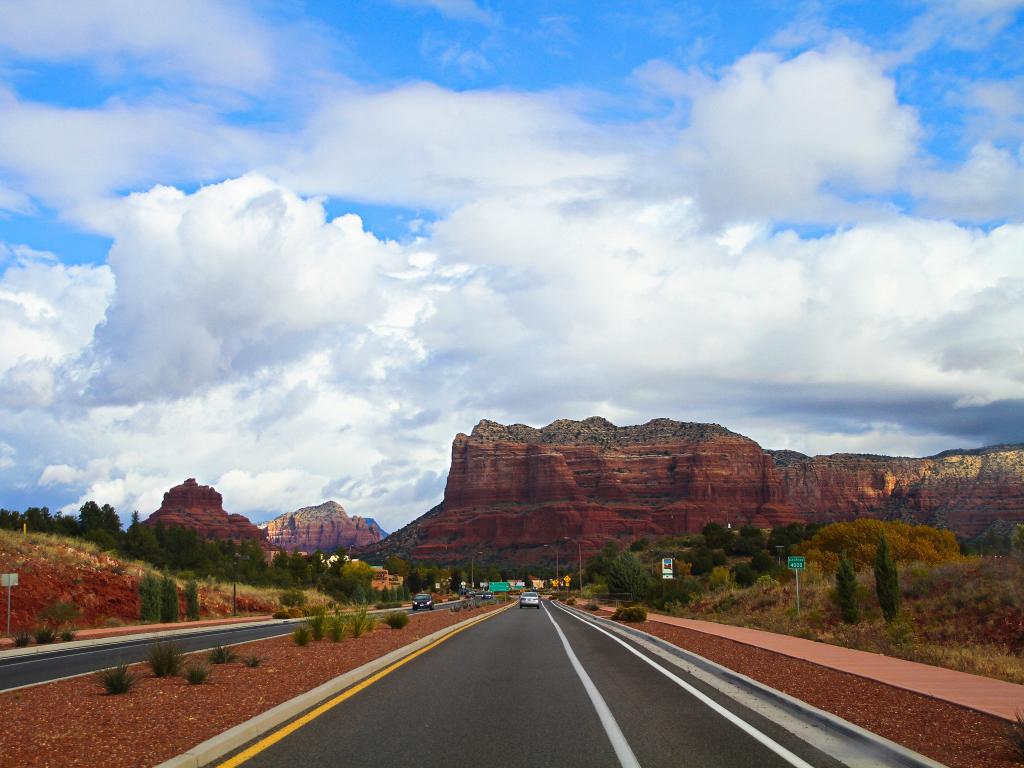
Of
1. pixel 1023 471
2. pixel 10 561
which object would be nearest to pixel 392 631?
pixel 10 561

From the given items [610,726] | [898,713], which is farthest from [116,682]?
[898,713]

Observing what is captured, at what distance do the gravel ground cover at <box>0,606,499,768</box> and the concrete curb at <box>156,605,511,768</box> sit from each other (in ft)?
0.78

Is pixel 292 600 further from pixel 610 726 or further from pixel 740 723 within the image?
pixel 740 723

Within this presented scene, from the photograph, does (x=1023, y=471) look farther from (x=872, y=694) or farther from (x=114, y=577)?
(x=872, y=694)

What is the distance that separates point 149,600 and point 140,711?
4252 centimetres

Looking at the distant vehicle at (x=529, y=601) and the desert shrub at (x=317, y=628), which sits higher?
the desert shrub at (x=317, y=628)

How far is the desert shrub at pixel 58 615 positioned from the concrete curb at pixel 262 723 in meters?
32.8

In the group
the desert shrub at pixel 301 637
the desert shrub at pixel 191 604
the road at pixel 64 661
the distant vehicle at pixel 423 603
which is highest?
the desert shrub at pixel 301 637

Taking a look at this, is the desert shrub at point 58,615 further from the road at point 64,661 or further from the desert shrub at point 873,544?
the desert shrub at point 873,544

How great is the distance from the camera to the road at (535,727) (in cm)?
870

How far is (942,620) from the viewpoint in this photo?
26391 millimetres

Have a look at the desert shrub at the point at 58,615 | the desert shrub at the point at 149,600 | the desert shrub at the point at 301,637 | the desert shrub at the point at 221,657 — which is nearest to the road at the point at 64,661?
the desert shrub at the point at 221,657

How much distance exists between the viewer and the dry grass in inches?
764

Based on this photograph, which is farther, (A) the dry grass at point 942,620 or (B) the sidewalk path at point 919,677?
(A) the dry grass at point 942,620
